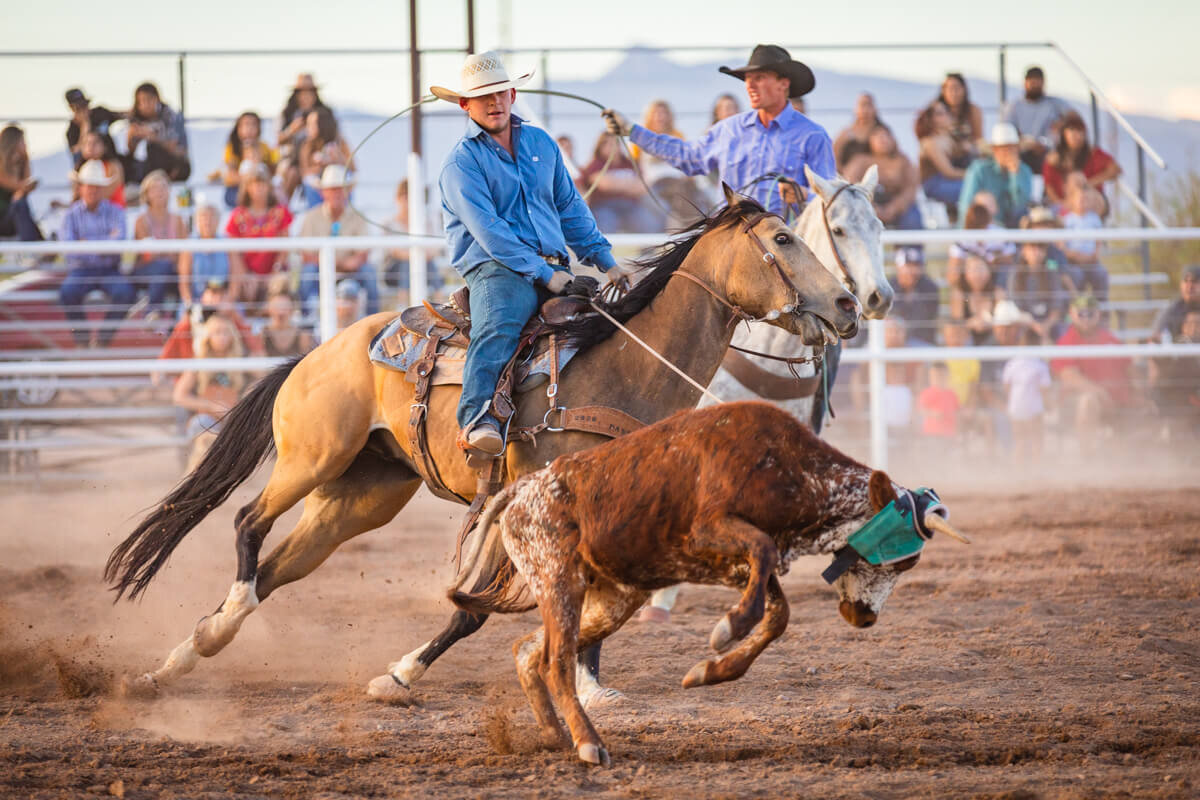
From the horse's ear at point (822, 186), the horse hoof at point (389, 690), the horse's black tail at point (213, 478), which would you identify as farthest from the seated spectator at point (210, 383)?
the horse's ear at point (822, 186)

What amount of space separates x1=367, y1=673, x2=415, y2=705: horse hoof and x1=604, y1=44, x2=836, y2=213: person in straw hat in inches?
116

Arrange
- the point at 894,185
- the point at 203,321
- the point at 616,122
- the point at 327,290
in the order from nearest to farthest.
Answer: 1. the point at 616,122
2. the point at 327,290
3. the point at 203,321
4. the point at 894,185

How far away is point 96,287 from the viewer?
1042cm

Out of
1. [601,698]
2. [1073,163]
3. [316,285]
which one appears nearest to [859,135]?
[1073,163]

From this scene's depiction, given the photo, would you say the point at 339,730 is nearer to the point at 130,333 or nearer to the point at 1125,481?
the point at 130,333

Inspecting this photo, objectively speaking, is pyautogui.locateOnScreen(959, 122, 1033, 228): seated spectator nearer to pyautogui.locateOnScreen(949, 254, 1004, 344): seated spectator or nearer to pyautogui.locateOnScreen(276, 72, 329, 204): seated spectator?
A: pyautogui.locateOnScreen(949, 254, 1004, 344): seated spectator

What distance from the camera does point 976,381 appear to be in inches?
435

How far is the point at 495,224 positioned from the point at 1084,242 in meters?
7.99

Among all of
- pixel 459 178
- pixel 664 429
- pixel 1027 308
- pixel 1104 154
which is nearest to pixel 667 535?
pixel 664 429

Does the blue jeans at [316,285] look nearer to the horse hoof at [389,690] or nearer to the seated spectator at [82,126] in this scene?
the seated spectator at [82,126]

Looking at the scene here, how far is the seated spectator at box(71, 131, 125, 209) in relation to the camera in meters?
10.9

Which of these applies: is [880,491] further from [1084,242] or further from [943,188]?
[943,188]

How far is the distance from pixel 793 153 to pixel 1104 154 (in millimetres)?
6774

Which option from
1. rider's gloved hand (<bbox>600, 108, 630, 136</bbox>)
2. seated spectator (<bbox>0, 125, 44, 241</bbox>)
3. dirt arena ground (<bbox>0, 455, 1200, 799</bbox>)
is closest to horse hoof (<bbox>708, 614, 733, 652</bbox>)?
dirt arena ground (<bbox>0, 455, 1200, 799</bbox>)
